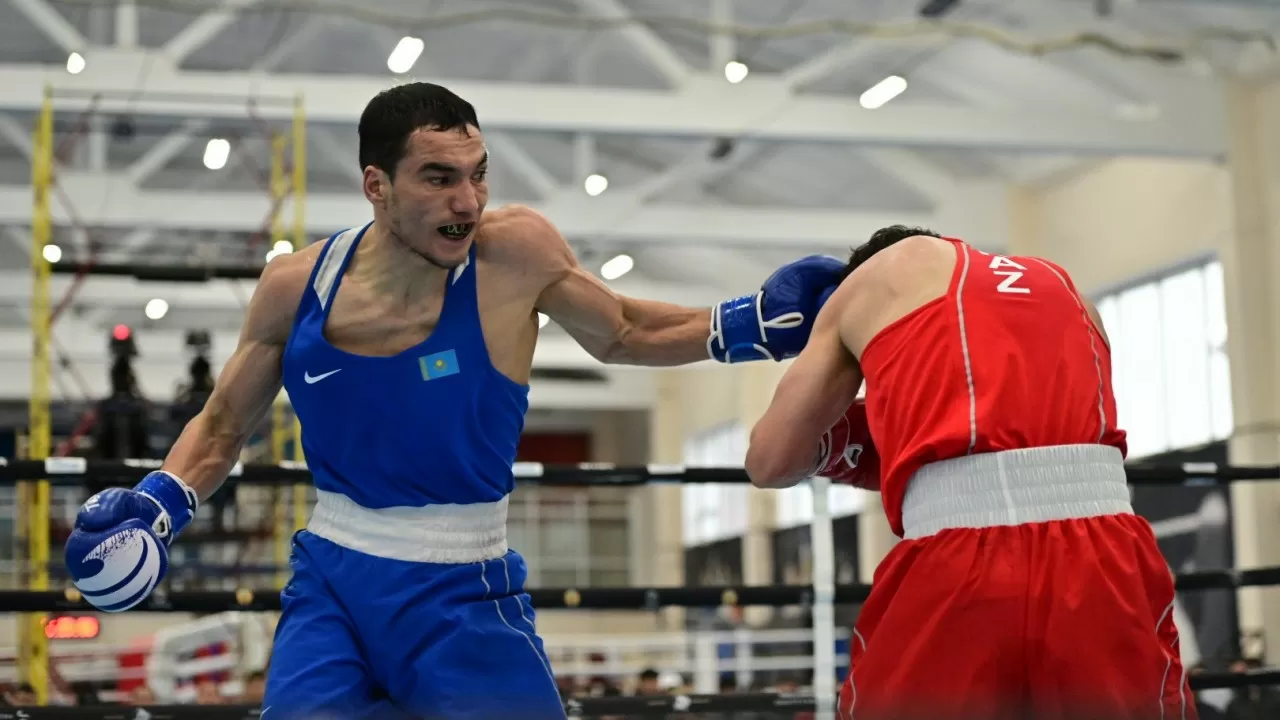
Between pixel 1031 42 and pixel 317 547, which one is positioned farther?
pixel 1031 42

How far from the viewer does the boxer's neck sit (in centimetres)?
269

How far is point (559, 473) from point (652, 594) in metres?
0.38

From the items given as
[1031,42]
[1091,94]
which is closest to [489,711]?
[1031,42]

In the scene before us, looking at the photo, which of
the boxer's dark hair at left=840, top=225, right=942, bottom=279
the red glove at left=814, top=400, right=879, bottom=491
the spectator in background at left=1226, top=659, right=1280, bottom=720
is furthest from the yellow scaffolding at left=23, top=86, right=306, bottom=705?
the spectator in background at left=1226, top=659, right=1280, bottom=720

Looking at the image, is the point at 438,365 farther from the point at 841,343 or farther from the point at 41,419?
the point at 41,419

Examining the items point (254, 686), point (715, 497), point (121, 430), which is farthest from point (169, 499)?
point (715, 497)

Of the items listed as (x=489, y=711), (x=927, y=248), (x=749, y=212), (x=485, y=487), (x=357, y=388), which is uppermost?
(x=749, y=212)

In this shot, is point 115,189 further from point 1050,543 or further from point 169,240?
point 1050,543

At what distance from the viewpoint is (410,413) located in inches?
100

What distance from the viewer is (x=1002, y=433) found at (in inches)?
85.0

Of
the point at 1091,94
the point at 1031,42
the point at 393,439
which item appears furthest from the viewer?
the point at 1091,94

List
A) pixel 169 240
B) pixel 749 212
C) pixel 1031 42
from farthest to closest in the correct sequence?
pixel 169 240 → pixel 749 212 → pixel 1031 42

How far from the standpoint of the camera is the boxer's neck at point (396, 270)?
2688 millimetres

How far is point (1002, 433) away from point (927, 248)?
323mm
